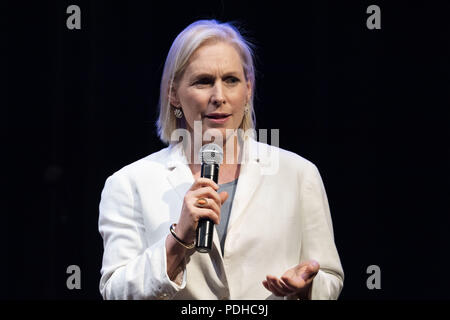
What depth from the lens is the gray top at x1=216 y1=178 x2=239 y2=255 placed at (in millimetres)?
2010

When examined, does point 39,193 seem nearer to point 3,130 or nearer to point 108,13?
point 3,130

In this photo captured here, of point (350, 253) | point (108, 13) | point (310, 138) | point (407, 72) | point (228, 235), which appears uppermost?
point (108, 13)

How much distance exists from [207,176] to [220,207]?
5.5 inches

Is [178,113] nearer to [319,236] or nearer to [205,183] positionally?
[205,183]

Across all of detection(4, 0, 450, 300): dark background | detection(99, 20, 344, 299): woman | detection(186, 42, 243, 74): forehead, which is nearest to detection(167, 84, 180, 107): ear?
detection(99, 20, 344, 299): woman

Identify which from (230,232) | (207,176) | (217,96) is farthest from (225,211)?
(217,96)

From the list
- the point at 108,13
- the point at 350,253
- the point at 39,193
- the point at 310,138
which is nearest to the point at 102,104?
the point at 108,13

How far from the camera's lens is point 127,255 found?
2.00 metres

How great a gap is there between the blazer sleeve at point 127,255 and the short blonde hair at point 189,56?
11.8 inches

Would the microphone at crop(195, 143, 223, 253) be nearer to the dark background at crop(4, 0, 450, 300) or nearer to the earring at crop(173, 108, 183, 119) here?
the earring at crop(173, 108, 183, 119)

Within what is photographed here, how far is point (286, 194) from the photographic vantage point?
2.10 meters

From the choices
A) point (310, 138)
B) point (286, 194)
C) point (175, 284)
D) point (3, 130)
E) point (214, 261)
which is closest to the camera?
point (175, 284)

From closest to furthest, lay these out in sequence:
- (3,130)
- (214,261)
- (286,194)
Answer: (214,261) → (286,194) → (3,130)

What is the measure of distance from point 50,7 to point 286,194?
1314 mm
